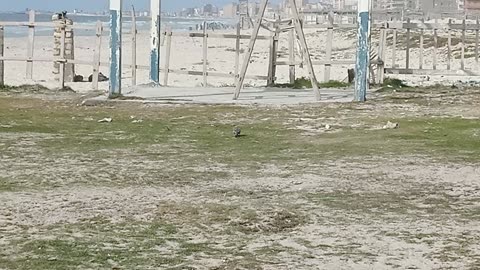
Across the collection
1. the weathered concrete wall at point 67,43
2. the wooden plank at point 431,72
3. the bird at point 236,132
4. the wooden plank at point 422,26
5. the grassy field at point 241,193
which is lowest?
the grassy field at point 241,193

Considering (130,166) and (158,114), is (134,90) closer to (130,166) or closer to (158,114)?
(158,114)

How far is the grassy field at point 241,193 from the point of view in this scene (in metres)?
5.88

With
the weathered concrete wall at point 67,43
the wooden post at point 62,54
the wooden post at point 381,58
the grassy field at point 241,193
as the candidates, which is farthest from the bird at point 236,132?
the weathered concrete wall at point 67,43

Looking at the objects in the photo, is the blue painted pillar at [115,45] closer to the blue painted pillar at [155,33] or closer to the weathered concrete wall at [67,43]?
the blue painted pillar at [155,33]

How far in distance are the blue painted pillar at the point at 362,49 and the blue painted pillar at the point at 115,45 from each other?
469cm

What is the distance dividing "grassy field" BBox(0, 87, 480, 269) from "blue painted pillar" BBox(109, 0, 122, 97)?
3.71 metres

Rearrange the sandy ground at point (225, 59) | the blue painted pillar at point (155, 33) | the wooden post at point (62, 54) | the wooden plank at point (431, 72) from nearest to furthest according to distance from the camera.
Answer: the blue painted pillar at point (155, 33), the wooden post at point (62, 54), the wooden plank at point (431, 72), the sandy ground at point (225, 59)

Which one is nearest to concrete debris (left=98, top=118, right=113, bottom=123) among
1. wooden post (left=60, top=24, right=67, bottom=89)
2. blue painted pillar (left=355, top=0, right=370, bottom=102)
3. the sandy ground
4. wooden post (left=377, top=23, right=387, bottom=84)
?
blue painted pillar (left=355, top=0, right=370, bottom=102)

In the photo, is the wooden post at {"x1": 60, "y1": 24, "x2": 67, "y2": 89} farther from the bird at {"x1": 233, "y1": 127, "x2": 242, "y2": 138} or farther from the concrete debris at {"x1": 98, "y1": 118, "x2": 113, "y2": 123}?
the bird at {"x1": 233, "y1": 127, "x2": 242, "y2": 138}

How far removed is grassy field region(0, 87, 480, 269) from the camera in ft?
19.3

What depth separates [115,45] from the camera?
17.8m

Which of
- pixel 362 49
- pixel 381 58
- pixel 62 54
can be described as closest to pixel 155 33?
pixel 62 54

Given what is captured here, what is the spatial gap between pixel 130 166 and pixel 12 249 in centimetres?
357

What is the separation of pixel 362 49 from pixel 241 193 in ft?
31.6
